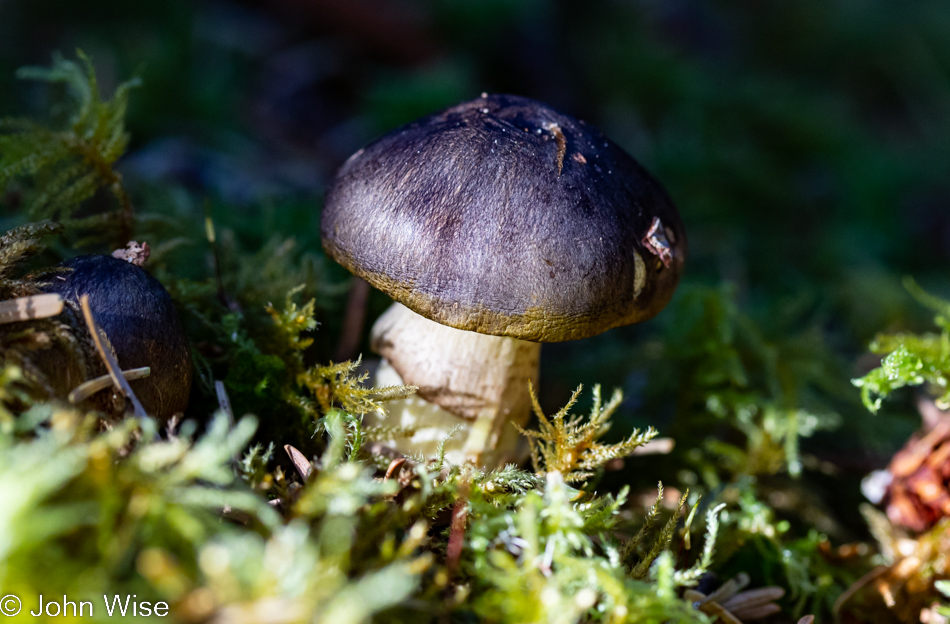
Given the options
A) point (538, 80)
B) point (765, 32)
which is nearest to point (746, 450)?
point (538, 80)

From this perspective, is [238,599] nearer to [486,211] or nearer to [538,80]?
[486,211]

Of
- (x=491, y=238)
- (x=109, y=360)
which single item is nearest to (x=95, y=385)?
(x=109, y=360)

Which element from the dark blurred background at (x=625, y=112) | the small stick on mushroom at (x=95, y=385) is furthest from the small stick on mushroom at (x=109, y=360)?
the dark blurred background at (x=625, y=112)

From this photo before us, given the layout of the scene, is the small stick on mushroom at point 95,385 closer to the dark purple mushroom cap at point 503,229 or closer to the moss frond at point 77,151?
the dark purple mushroom cap at point 503,229

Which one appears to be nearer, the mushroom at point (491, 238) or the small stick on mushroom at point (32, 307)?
the small stick on mushroom at point (32, 307)

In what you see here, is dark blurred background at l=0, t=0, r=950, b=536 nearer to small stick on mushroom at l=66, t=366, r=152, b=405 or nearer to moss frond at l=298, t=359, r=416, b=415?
moss frond at l=298, t=359, r=416, b=415

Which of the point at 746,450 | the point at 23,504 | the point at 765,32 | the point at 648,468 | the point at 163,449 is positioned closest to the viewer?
the point at 23,504
